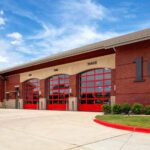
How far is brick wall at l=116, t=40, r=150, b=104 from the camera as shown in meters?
19.4

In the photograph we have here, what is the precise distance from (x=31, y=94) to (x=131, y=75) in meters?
17.8

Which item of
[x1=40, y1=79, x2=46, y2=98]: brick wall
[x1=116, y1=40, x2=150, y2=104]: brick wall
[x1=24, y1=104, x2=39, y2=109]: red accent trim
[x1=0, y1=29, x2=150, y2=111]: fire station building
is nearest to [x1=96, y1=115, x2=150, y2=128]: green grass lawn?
[x1=116, y1=40, x2=150, y2=104]: brick wall

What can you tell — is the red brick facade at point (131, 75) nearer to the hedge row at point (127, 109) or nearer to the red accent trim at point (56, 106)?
the hedge row at point (127, 109)

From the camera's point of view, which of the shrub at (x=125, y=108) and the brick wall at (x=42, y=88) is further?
the brick wall at (x=42, y=88)

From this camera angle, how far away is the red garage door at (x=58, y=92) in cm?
2931

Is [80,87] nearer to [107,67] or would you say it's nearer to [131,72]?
[107,67]

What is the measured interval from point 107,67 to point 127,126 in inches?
523

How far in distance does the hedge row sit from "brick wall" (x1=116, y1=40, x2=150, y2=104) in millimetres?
1069

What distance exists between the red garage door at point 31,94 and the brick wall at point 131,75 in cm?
1499

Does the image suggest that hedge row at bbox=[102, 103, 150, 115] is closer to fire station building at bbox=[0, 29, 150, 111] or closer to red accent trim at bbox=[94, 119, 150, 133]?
fire station building at bbox=[0, 29, 150, 111]

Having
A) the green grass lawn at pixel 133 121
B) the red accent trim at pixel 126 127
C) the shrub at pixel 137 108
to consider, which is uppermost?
the shrub at pixel 137 108

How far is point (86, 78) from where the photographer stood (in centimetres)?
2695

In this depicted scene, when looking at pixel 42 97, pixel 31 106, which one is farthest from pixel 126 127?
pixel 31 106

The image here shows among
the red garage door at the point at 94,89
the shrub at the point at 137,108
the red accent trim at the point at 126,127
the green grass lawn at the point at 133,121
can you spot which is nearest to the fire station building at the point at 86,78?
the red garage door at the point at 94,89
